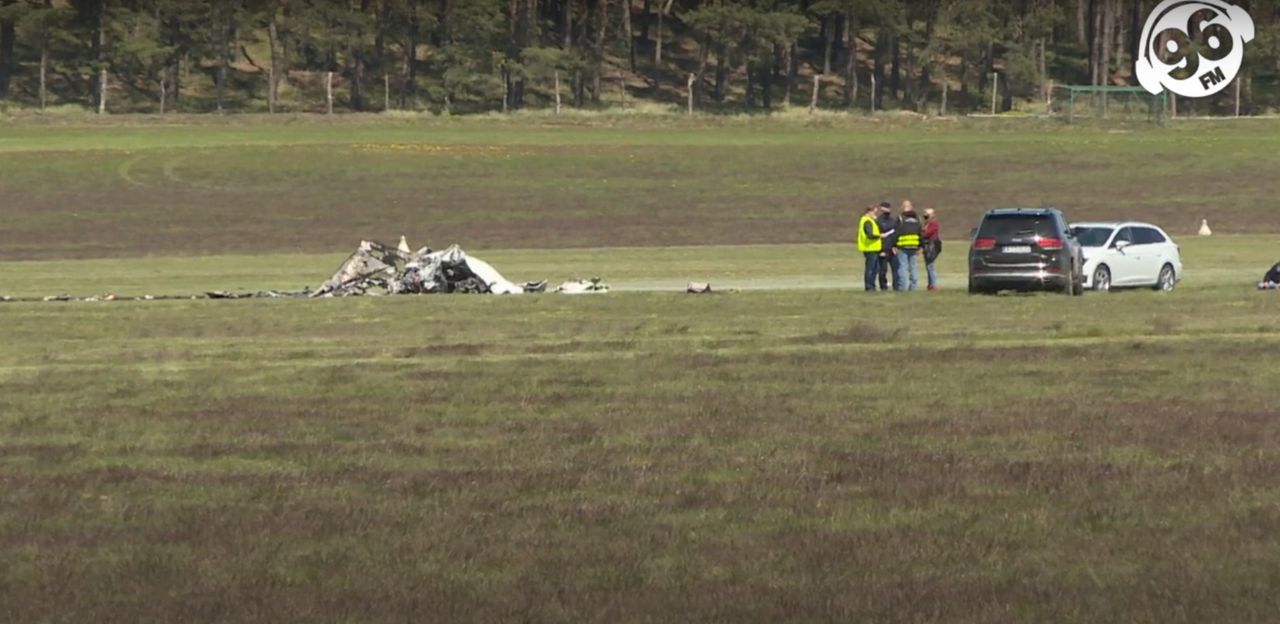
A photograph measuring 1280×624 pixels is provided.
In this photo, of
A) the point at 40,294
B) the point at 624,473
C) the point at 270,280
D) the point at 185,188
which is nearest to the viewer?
the point at 624,473

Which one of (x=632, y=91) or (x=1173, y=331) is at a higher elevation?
(x=632, y=91)

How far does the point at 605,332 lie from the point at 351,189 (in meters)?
46.9

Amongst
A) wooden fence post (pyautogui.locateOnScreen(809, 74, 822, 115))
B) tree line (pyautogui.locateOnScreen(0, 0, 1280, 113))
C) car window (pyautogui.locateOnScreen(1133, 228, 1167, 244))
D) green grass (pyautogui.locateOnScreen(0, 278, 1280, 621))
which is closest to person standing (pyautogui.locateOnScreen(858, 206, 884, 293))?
car window (pyautogui.locateOnScreen(1133, 228, 1167, 244))

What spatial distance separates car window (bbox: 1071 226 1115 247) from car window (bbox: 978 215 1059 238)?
2427 millimetres

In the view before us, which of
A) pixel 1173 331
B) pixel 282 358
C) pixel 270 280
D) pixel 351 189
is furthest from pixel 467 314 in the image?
pixel 351 189

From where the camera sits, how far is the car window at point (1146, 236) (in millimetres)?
39469

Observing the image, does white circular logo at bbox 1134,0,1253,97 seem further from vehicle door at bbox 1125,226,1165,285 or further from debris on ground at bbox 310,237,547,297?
debris on ground at bbox 310,237,547,297

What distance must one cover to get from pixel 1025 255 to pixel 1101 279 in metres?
3.25

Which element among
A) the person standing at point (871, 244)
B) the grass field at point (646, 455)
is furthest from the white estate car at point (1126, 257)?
the person standing at point (871, 244)

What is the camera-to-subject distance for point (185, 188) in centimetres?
7319

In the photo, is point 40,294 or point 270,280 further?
point 270,280

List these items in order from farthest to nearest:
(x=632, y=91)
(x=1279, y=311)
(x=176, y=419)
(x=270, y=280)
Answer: (x=632, y=91) → (x=270, y=280) → (x=1279, y=311) → (x=176, y=419)

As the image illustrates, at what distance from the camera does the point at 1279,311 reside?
3103 centimetres

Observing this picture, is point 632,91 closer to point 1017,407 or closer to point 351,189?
point 351,189
